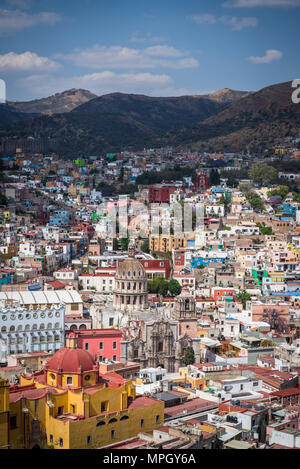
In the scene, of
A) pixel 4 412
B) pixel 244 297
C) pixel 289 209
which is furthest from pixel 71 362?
pixel 289 209

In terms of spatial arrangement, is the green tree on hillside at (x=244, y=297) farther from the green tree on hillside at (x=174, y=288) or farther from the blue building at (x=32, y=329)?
the blue building at (x=32, y=329)

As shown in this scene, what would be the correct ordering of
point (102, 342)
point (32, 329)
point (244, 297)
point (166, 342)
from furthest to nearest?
1. point (244, 297)
2. point (166, 342)
3. point (32, 329)
4. point (102, 342)

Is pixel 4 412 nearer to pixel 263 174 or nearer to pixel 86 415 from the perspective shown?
pixel 86 415

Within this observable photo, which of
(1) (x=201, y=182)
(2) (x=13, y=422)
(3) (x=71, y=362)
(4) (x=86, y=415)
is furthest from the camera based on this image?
(1) (x=201, y=182)

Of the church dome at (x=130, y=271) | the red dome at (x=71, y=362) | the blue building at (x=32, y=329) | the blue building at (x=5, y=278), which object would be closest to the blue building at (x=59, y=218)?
the blue building at (x=5, y=278)

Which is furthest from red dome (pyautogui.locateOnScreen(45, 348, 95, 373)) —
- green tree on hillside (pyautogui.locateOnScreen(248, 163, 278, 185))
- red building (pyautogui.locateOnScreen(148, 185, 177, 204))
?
green tree on hillside (pyautogui.locateOnScreen(248, 163, 278, 185))

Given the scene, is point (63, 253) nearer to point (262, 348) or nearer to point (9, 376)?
point (262, 348)
